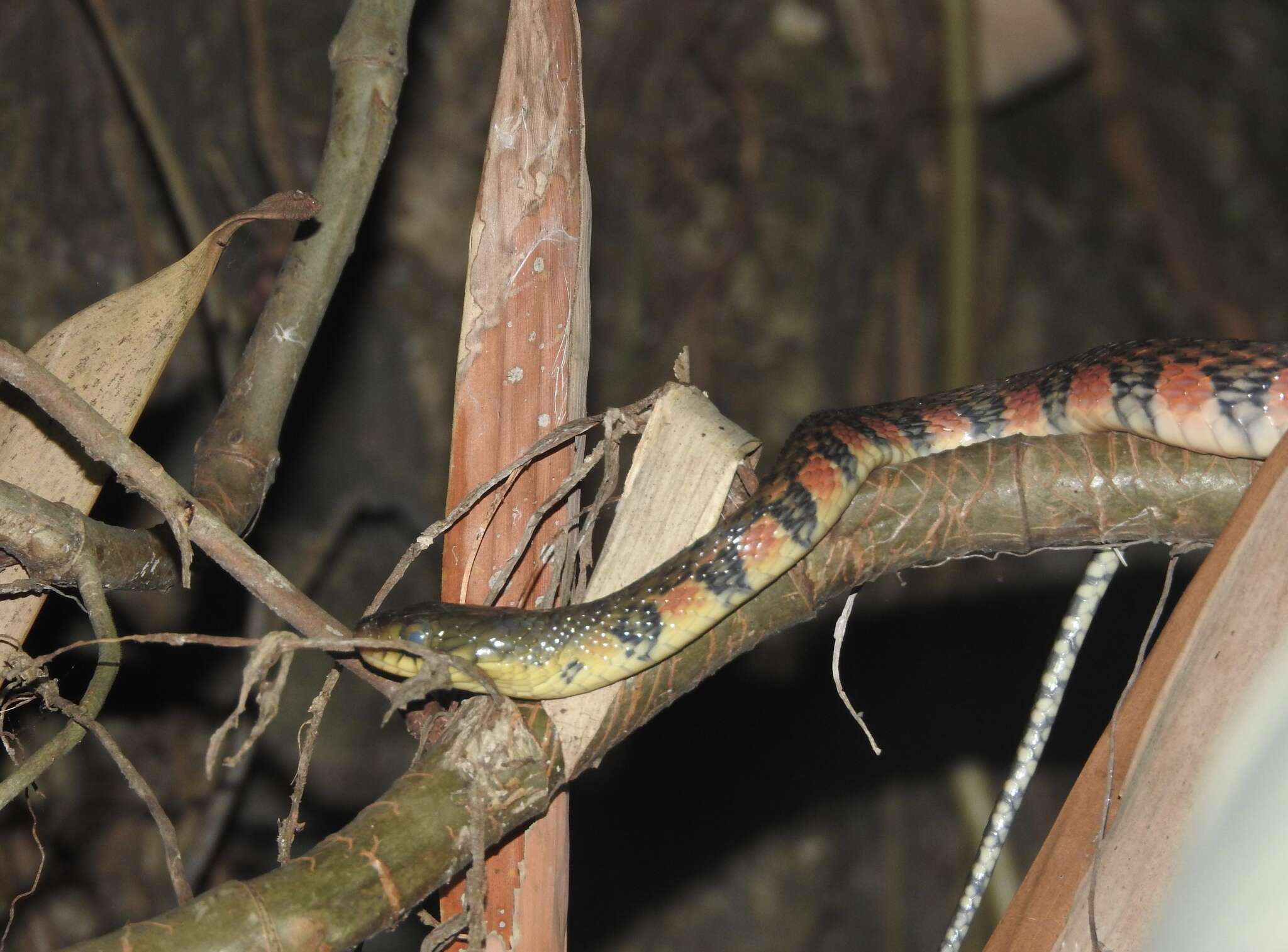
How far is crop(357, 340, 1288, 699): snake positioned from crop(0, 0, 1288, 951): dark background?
0.45 metres

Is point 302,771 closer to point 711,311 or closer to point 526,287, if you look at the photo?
point 526,287

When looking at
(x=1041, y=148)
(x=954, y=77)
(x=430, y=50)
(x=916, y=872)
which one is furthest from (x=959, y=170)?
(x=916, y=872)

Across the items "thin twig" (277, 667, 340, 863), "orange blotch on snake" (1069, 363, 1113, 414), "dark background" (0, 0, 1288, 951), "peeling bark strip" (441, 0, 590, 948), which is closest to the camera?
"thin twig" (277, 667, 340, 863)

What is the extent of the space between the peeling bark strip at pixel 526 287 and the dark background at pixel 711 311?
95 centimetres

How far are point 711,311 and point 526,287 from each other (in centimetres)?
467

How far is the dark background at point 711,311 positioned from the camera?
4.01 metres

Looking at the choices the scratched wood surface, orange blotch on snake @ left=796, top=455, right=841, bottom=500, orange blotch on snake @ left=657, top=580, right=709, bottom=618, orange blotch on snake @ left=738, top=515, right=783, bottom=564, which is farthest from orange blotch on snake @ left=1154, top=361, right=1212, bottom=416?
orange blotch on snake @ left=657, top=580, right=709, bottom=618

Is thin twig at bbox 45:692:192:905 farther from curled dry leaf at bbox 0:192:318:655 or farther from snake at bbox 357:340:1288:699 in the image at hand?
snake at bbox 357:340:1288:699

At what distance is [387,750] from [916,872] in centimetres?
372

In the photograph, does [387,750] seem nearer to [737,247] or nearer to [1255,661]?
[737,247]

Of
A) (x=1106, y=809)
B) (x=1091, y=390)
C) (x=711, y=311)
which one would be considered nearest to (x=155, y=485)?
(x=1106, y=809)

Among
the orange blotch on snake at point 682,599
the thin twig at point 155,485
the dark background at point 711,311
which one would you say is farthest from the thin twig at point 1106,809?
the thin twig at point 155,485

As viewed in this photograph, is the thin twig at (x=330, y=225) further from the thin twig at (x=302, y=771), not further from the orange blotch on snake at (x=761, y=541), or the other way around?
the orange blotch on snake at (x=761, y=541)

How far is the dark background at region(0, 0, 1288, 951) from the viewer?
4008 mm
